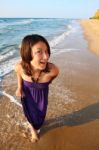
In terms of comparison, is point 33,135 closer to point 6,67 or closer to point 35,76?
point 35,76

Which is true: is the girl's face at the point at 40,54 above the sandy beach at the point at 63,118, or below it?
above

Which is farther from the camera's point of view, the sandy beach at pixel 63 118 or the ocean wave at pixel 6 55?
the ocean wave at pixel 6 55

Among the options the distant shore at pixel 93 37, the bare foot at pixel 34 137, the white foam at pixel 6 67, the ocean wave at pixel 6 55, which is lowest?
the distant shore at pixel 93 37

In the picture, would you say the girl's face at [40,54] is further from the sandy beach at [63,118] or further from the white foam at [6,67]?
the white foam at [6,67]

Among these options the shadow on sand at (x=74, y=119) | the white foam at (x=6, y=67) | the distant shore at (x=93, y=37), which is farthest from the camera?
the distant shore at (x=93, y=37)

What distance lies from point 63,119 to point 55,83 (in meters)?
2.01

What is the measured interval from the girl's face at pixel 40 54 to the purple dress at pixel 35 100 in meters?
0.39

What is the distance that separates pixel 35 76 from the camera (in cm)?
336

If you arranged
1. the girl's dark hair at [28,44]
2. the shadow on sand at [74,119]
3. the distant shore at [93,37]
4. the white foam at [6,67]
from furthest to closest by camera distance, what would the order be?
1. the distant shore at [93,37]
2. the white foam at [6,67]
3. the shadow on sand at [74,119]
4. the girl's dark hair at [28,44]

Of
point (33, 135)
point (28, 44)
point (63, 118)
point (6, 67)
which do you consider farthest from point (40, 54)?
point (6, 67)

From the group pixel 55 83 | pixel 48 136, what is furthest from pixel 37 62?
pixel 55 83

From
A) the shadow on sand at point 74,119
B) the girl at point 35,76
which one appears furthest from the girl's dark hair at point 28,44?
the shadow on sand at point 74,119

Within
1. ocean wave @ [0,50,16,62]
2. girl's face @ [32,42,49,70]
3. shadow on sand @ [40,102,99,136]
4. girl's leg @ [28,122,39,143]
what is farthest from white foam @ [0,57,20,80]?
girl's face @ [32,42,49,70]

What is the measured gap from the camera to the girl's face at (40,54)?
2971 mm
